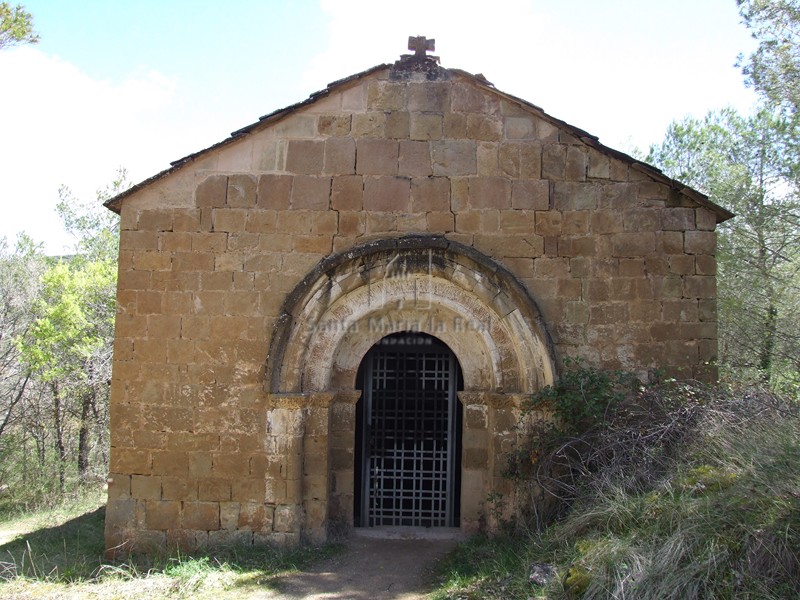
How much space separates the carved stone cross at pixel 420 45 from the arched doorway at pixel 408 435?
323cm

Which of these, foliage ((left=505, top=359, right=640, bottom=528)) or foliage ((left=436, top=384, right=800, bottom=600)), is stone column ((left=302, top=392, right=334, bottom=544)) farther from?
foliage ((left=505, top=359, right=640, bottom=528))

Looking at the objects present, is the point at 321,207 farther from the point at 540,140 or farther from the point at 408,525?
the point at 408,525

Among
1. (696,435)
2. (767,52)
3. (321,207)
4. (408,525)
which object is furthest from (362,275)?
(767,52)

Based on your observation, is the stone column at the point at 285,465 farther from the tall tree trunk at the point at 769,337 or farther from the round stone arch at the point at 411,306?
the tall tree trunk at the point at 769,337

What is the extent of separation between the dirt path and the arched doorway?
533 millimetres

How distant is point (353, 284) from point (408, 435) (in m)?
2.05

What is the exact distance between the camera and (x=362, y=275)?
257 inches

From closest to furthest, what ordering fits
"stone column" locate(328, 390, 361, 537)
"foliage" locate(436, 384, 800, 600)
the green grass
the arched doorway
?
"foliage" locate(436, 384, 800, 600), the green grass, "stone column" locate(328, 390, 361, 537), the arched doorway

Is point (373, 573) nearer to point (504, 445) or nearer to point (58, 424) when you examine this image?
point (504, 445)

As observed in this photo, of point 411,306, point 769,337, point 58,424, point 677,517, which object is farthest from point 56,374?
point 769,337

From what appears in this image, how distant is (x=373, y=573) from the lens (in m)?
5.95

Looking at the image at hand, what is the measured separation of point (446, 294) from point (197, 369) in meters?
2.79

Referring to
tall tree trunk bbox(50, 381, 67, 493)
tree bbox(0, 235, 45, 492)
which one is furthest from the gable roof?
tall tree trunk bbox(50, 381, 67, 493)

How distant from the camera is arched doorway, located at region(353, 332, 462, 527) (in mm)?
7270
